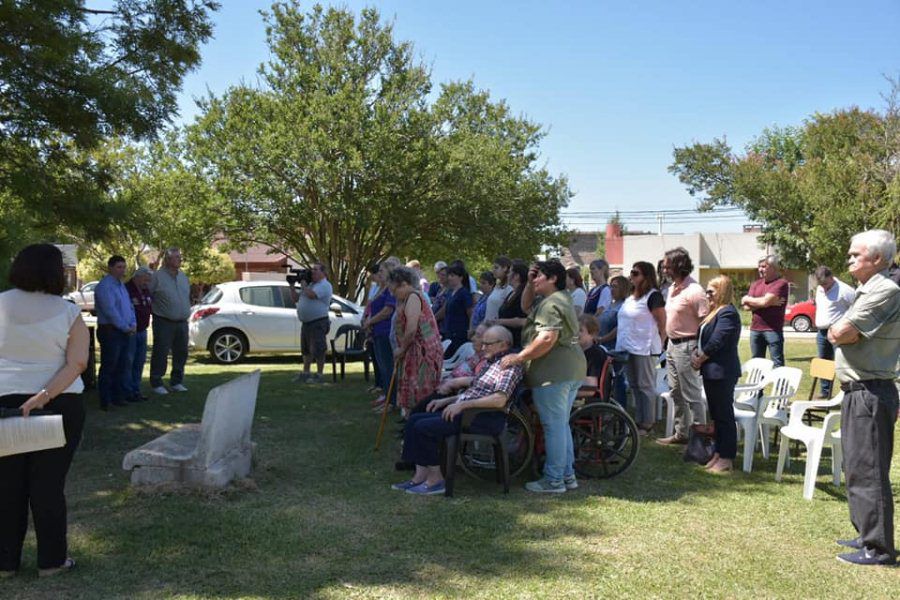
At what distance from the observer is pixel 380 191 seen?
21516 mm

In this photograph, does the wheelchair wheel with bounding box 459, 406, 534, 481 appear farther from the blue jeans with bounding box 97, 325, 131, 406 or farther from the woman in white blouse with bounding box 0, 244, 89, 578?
the blue jeans with bounding box 97, 325, 131, 406

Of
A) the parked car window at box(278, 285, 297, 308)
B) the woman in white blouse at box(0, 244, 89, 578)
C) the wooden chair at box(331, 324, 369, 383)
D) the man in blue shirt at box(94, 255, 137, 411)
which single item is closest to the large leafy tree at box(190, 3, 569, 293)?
the parked car window at box(278, 285, 297, 308)

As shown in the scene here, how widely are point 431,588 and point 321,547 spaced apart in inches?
34.1

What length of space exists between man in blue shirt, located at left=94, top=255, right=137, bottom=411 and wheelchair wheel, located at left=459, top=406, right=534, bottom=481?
4981 mm

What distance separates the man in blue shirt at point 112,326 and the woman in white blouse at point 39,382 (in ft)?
17.0

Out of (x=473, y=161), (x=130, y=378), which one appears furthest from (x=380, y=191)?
(x=130, y=378)

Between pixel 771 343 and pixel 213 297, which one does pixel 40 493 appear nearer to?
pixel 771 343

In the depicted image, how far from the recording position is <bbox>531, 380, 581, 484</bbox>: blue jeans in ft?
18.3

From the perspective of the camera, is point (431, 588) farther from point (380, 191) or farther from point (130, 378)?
point (380, 191)

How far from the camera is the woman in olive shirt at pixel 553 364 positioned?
17.8 ft

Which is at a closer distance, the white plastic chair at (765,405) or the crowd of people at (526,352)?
the crowd of people at (526,352)

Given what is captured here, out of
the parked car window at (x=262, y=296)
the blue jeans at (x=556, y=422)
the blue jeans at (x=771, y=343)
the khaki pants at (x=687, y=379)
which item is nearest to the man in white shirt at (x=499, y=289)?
the khaki pants at (x=687, y=379)

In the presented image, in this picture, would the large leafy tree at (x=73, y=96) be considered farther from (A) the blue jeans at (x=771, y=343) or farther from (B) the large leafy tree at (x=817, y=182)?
(B) the large leafy tree at (x=817, y=182)

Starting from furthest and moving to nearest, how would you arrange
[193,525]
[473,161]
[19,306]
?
[473,161] < [193,525] < [19,306]
